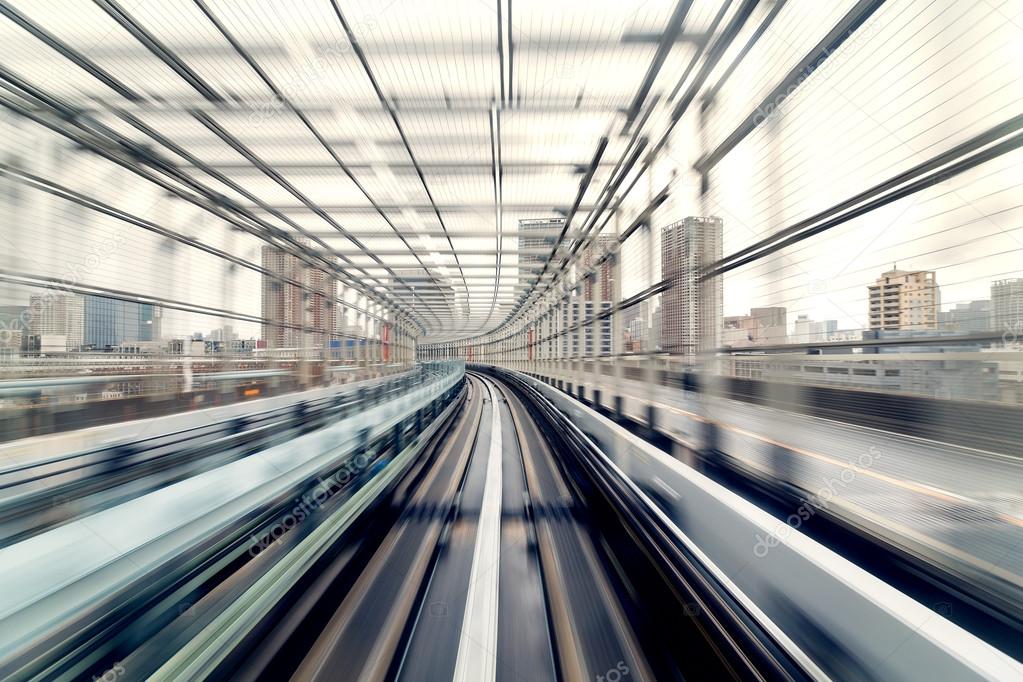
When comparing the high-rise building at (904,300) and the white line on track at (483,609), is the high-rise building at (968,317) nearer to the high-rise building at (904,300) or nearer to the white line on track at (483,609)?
the high-rise building at (904,300)

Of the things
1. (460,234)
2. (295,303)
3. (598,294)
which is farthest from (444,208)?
(295,303)

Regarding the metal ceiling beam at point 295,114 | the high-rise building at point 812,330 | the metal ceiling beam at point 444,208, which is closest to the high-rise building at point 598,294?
the metal ceiling beam at point 444,208

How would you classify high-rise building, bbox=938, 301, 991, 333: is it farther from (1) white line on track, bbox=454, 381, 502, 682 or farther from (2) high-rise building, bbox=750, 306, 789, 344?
(1) white line on track, bbox=454, 381, 502, 682

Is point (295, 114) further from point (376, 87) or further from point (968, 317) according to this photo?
point (968, 317)

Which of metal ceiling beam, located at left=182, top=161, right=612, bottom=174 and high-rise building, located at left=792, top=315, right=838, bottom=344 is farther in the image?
metal ceiling beam, located at left=182, top=161, right=612, bottom=174

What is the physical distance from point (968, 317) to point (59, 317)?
620 centimetres

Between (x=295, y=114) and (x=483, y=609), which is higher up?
(x=295, y=114)

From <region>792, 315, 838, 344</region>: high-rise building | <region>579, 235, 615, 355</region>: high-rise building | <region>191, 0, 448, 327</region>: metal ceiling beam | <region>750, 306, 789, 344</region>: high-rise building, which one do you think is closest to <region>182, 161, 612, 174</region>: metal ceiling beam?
<region>191, 0, 448, 327</region>: metal ceiling beam

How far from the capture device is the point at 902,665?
90 cm

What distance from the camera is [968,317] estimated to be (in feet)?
3.92

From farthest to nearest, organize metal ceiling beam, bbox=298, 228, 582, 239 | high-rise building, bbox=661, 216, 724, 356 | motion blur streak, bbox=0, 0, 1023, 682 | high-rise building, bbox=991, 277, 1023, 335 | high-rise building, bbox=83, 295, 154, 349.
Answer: metal ceiling beam, bbox=298, 228, 582, 239, high-rise building, bbox=83, 295, 154, 349, high-rise building, bbox=661, 216, 724, 356, motion blur streak, bbox=0, 0, 1023, 682, high-rise building, bbox=991, 277, 1023, 335

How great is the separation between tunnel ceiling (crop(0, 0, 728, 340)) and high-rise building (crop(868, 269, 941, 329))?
2.66 m

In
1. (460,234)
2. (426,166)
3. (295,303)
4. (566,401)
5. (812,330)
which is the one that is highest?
(426,166)

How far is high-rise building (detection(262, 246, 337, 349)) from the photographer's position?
7.02 metres
